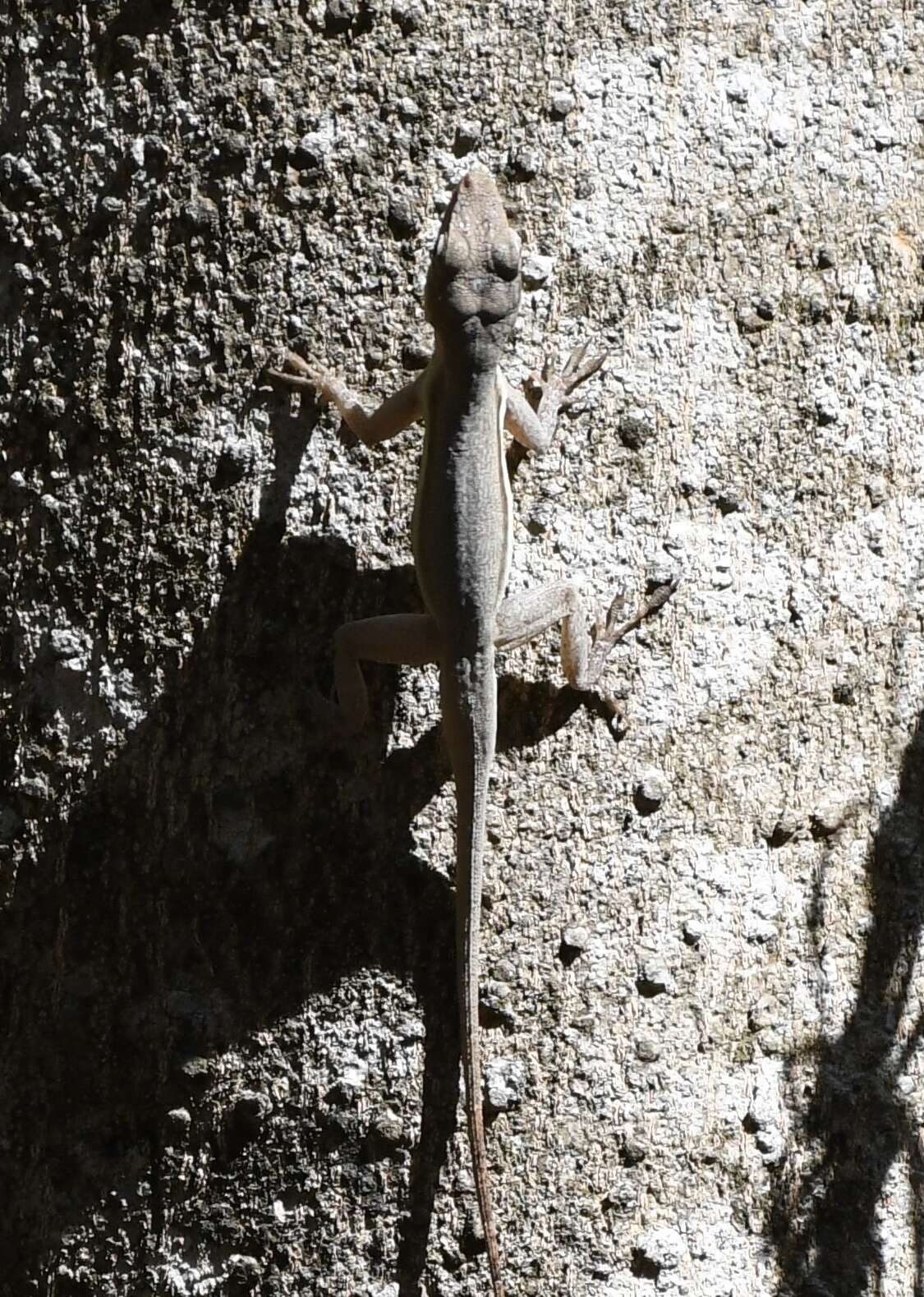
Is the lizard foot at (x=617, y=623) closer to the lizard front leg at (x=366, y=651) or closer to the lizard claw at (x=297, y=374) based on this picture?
the lizard front leg at (x=366, y=651)

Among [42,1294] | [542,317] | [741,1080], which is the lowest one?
[42,1294]

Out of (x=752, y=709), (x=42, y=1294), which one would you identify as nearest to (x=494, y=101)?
(x=752, y=709)

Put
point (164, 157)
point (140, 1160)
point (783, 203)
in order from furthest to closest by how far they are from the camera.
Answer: point (783, 203), point (164, 157), point (140, 1160)

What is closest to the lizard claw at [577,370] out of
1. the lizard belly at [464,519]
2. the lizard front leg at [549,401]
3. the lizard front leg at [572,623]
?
the lizard front leg at [549,401]

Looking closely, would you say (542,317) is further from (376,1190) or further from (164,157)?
(376,1190)

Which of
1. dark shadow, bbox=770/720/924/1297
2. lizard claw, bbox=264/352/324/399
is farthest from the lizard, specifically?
dark shadow, bbox=770/720/924/1297

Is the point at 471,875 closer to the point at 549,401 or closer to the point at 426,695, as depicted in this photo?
the point at 426,695
